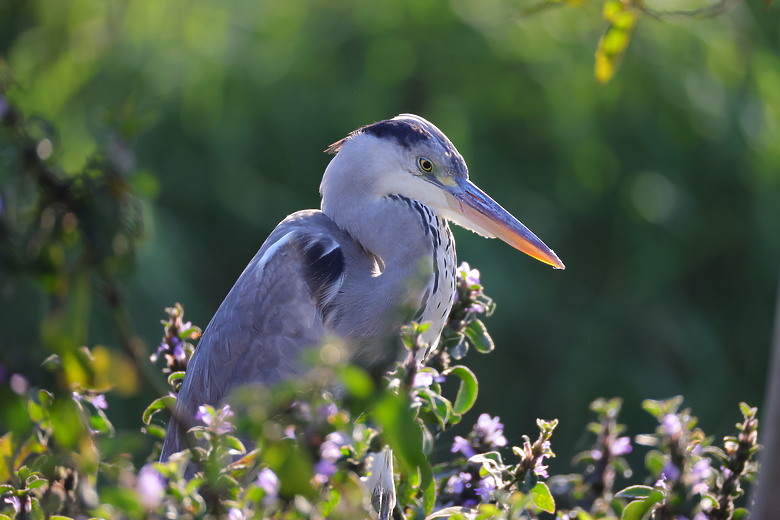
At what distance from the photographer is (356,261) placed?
77.0 inches

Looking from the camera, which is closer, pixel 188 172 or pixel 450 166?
pixel 450 166

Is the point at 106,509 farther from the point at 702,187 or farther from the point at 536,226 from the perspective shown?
the point at 702,187

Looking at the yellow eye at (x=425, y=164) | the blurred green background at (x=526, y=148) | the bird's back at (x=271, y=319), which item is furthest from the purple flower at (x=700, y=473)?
the blurred green background at (x=526, y=148)

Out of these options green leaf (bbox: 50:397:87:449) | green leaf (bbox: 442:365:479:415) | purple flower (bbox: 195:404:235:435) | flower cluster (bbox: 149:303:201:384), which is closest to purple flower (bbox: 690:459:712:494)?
green leaf (bbox: 442:365:479:415)

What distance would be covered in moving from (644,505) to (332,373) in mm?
417

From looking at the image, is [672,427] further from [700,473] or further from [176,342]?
[176,342]

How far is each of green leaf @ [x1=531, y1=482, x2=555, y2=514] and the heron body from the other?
67cm

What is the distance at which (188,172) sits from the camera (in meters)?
5.21

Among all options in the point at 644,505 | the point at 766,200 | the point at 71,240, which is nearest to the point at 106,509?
the point at 71,240

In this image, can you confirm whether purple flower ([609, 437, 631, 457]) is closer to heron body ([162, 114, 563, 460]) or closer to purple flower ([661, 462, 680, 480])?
purple flower ([661, 462, 680, 480])

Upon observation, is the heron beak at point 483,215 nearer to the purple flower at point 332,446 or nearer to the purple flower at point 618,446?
the purple flower at point 618,446

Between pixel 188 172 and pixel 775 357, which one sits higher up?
pixel 775 357

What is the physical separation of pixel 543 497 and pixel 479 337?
0.41m

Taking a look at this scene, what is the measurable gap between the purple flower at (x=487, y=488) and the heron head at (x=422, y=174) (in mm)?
777
